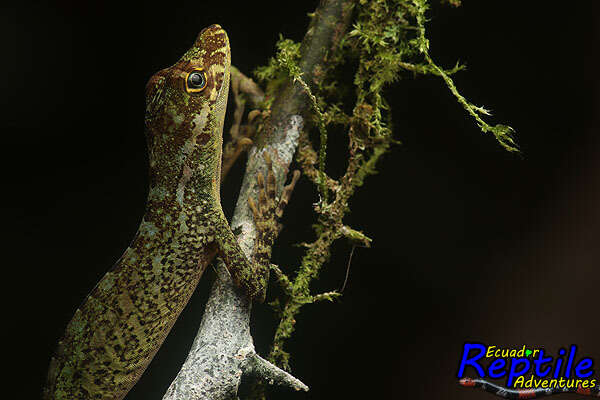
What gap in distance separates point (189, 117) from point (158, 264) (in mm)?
694

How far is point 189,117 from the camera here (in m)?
2.32

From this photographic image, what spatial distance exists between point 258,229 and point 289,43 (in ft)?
3.30

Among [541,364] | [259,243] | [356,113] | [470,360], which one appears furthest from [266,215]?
[541,364]

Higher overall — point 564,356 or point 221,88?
point 221,88

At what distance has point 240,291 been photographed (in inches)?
96.5

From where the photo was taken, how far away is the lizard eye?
229 cm

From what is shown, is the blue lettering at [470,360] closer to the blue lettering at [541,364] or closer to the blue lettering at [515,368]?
the blue lettering at [515,368]

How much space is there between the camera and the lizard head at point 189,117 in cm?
230

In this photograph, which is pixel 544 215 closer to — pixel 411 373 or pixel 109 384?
pixel 411 373

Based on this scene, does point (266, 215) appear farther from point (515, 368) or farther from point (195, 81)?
point (515, 368)

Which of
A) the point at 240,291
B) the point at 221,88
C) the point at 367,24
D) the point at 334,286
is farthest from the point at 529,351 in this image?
the point at 221,88

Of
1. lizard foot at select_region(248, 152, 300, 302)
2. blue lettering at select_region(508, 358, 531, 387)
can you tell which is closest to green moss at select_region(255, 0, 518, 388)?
lizard foot at select_region(248, 152, 300, 302)

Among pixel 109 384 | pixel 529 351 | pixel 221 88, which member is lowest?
pixel 109 384

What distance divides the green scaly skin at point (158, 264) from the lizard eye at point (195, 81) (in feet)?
Result: 0.25
